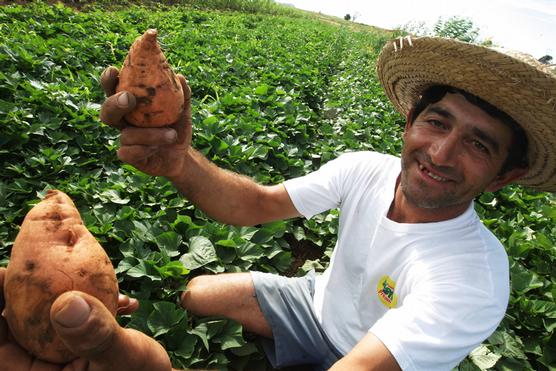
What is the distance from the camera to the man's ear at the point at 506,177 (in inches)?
72.5

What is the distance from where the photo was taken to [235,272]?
2.60 meters

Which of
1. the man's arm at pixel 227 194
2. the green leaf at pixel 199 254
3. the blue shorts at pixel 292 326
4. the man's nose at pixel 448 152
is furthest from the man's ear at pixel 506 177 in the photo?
the green leaf at pixel 199 254

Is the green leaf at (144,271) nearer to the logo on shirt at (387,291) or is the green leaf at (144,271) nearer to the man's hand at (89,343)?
the man's hand at (89,343)

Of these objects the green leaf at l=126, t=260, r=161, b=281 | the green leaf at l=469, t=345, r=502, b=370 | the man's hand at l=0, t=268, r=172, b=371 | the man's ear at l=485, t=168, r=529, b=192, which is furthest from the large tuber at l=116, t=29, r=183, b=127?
the green leaf at l=469, t=345, r=502, b=370

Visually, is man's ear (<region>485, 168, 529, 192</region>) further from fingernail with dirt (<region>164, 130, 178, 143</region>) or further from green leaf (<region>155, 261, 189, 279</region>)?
green leaf (<region>155, 261, 189, 279</region>)

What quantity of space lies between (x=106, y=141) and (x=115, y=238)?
155 centimetres

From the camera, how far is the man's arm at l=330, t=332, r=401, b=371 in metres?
1.30

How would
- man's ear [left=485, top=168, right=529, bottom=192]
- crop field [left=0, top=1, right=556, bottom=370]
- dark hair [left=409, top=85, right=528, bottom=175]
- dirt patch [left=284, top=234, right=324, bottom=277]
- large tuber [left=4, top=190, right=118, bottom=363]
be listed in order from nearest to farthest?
large tuber [left=4, top=190, right=118, bottom=363] < dark hair [left=409, top=85, right=528, bottom=175] < man's ear [left=485, top=168, right=529, bottom=192] < crop field [left=0, top=1, right=556, bottom=370] < dirt patch [left=284, top=234, right=324, bottom=277]

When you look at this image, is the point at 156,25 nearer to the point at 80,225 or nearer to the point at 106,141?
the point at 106,141

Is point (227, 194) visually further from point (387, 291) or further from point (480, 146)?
point (480, 146)

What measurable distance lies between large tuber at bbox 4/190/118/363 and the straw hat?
164cm

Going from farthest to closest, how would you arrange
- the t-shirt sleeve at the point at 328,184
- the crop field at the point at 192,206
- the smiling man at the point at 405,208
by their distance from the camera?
the crop field at the point at 192,206, the t-shirt sleeve at the point at 328,184, the smiling man at the point at 405,208

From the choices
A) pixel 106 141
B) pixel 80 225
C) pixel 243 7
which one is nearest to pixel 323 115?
pixel 106 141

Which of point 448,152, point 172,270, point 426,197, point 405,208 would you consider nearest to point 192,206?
point 172,270
